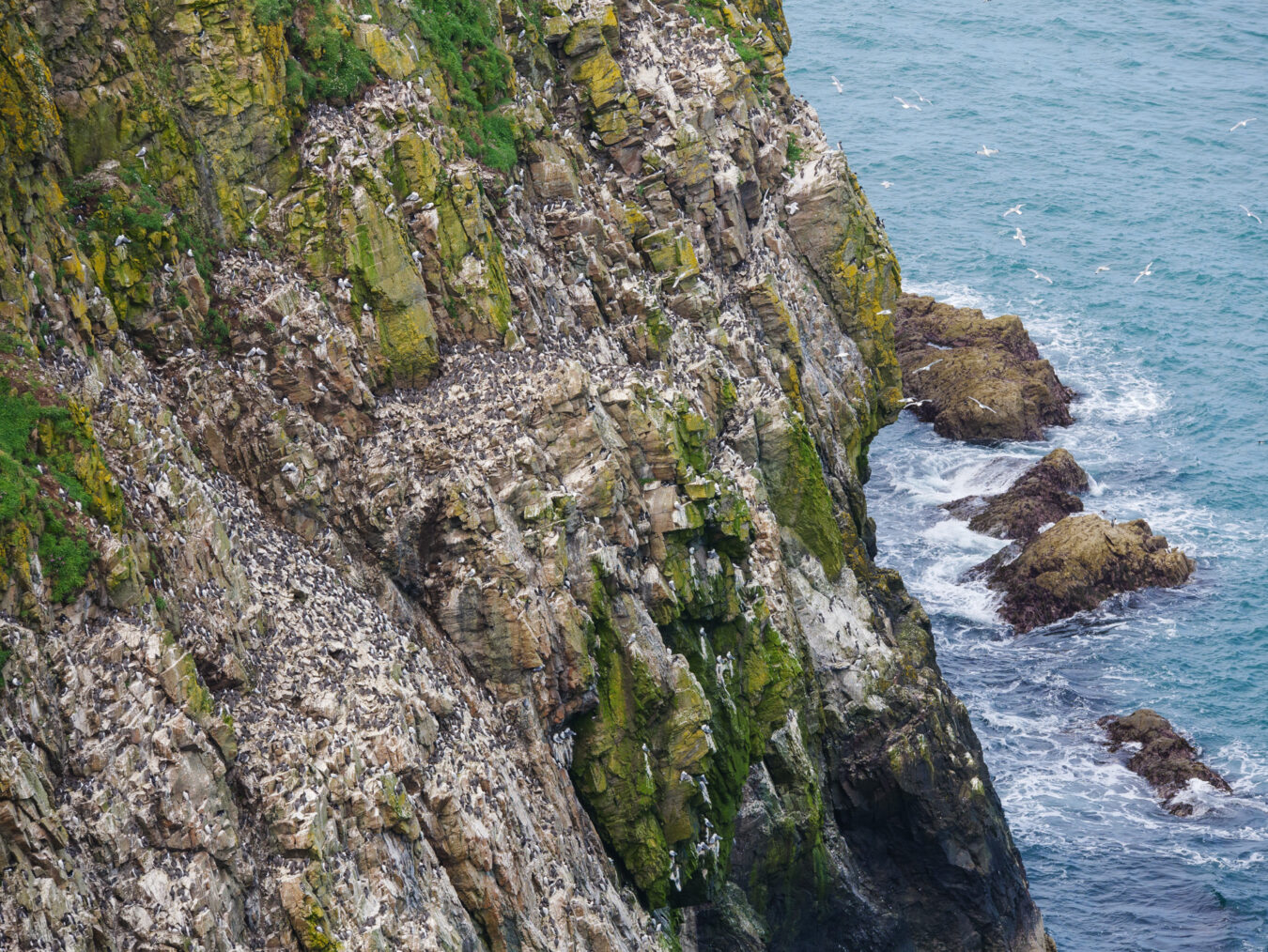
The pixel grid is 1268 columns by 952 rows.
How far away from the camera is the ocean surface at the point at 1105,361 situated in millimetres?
47938

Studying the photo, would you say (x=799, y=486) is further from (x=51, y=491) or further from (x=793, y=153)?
(x=51, y=491)

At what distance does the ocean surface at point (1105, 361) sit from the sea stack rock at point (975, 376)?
113 cm

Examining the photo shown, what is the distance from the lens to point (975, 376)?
73312 millimetres

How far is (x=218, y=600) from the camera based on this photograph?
82.3ft

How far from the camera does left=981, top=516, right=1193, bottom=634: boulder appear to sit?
5878 cm

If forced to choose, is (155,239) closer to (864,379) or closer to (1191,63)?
(864,379)

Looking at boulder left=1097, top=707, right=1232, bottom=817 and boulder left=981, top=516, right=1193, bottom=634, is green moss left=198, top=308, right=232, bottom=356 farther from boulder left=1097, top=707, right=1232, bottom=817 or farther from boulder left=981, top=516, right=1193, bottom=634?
boulder left=981, top=516, right=1193, bottom=634

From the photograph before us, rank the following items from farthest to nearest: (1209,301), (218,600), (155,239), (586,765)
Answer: (1209,301) < (586,765) < (155,239) < (218,600)

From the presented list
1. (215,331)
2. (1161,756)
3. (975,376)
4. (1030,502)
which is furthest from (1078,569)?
(215,331)

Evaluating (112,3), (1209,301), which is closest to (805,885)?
(112,3)

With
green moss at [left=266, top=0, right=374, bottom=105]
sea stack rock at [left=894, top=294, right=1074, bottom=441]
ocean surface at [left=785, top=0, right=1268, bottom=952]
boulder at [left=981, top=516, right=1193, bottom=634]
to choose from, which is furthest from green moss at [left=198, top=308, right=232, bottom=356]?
sea stack rock at [left=894, top=294, right=1074, bottom=441]

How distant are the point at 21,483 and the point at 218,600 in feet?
14.8

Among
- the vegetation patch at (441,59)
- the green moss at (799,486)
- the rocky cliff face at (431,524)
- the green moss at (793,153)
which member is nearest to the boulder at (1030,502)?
the rocky cliff face at (431,524)

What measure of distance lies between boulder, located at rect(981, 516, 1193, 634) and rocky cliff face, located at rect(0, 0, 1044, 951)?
530 inches
